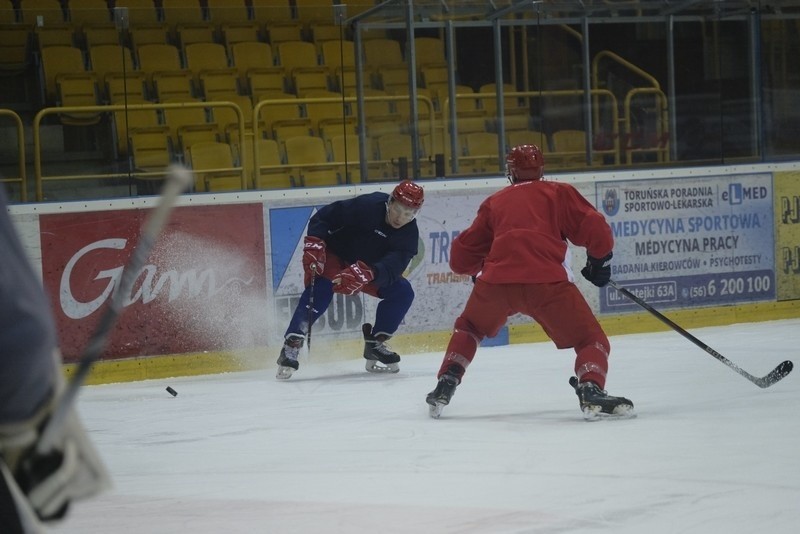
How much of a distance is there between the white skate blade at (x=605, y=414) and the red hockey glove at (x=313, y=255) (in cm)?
202

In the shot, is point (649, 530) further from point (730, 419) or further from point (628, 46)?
point (628, 46)

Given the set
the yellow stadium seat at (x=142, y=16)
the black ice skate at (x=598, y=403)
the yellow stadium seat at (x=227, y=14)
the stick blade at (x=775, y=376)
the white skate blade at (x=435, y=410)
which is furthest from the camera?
the yellow stadium seat at (x=227, y=14)

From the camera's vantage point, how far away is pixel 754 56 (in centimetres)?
845

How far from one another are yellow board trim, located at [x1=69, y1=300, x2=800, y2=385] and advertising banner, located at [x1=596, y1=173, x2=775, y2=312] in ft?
0.29

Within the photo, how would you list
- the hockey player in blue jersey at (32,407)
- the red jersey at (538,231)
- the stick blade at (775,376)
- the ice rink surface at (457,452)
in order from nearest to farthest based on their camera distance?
the hockey player in blue jersey at (32,407) < the ice rink surface at (457,452) < the red jersey at (538,231) < the stick blade at (775,376)

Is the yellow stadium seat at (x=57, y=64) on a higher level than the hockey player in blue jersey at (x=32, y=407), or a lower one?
higher

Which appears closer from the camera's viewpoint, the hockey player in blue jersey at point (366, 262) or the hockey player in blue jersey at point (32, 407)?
the hockey player in blue jersey at point (32, 407)

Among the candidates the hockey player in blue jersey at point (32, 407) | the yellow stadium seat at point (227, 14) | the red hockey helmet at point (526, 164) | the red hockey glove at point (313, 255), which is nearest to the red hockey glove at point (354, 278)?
the red hockey glove at point (313, 255)

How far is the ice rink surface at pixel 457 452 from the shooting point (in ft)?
11.1

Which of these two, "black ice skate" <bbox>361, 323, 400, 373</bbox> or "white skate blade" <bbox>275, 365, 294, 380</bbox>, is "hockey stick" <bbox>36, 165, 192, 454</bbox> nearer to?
"white skate blade" <bbox>275, 365, 294, 380</bbox>

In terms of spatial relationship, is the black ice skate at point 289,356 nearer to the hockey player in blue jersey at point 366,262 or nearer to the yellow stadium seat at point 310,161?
the hockey player in blue jersey at point 366,262

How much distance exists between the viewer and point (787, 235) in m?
8.27

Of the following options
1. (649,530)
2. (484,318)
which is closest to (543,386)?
(484,318)

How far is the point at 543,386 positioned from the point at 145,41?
305 centimetres
